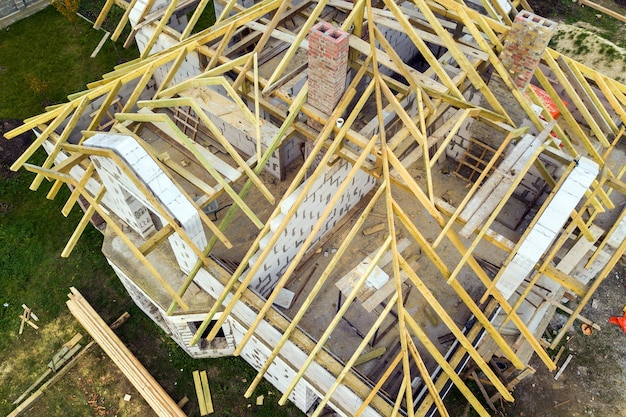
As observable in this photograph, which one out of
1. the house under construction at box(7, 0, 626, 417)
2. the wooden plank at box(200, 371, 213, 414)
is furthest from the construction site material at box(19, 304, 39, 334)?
the wooden plank at box(200, 371, 213, 414)

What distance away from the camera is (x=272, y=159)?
38.0 feet

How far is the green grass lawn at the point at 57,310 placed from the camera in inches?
483

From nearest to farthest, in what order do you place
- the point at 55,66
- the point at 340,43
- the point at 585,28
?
the point at 340,43 → the point at 55,66 → the point at 585,28

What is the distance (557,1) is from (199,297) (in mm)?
21875

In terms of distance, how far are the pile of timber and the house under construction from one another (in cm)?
122

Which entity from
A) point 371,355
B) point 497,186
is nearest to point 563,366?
point 371,355

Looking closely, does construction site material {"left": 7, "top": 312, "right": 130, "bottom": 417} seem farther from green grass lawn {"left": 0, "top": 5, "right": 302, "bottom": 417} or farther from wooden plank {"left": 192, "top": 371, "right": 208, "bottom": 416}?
wooden plank {"left": 192, "top": 371, "right": 208, "bottom": 416}

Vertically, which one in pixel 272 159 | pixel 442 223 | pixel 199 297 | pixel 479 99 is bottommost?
pixel 199 297

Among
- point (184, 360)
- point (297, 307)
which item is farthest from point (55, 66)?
point (297, 307)

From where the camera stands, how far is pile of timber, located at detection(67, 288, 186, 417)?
38.8 ft

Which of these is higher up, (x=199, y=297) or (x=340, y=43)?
(x=340, y=43)

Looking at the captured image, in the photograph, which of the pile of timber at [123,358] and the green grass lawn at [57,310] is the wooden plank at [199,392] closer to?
the green grass lawn at [57,310]

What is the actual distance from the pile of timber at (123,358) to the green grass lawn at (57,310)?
422 millimetres

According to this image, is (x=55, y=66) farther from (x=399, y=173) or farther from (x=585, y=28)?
(x=585, y=28)
